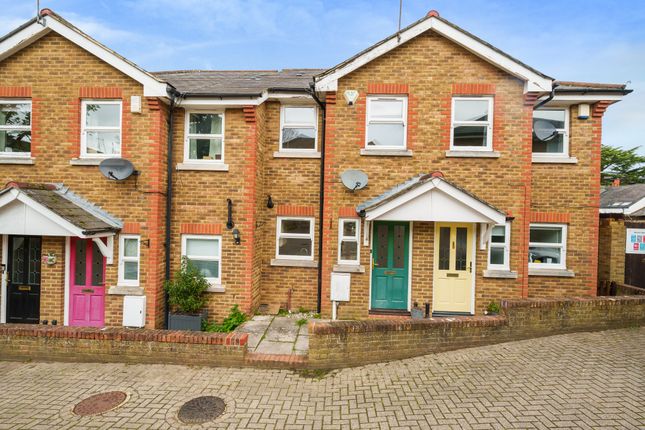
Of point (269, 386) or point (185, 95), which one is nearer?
point (269, 386)

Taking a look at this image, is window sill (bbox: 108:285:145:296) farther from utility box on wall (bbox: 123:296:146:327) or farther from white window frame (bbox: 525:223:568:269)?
white window frame (bbox: 525:223:568:269)

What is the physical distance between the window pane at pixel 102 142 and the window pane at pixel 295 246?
463cm

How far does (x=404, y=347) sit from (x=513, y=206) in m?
4.57

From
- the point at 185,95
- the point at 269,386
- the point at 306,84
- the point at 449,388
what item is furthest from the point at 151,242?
the point at 449,388

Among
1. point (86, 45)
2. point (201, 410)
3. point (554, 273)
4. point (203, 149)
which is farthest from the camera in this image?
point (554, 273)

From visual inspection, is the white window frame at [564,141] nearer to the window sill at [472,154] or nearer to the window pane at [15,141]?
the window sill at [472,154]

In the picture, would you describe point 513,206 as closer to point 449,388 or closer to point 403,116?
point 403,116

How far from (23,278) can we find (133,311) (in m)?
3.01

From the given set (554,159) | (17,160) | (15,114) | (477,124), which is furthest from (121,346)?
(554,159)

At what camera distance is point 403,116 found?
8109mm

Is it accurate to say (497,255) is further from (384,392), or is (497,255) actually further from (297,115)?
(297,115)

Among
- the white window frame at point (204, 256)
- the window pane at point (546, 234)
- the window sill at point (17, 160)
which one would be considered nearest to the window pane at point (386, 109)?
the window pane at point (546, 234)

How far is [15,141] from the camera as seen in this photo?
7.93 m

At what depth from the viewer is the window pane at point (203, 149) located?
821 centimetres
